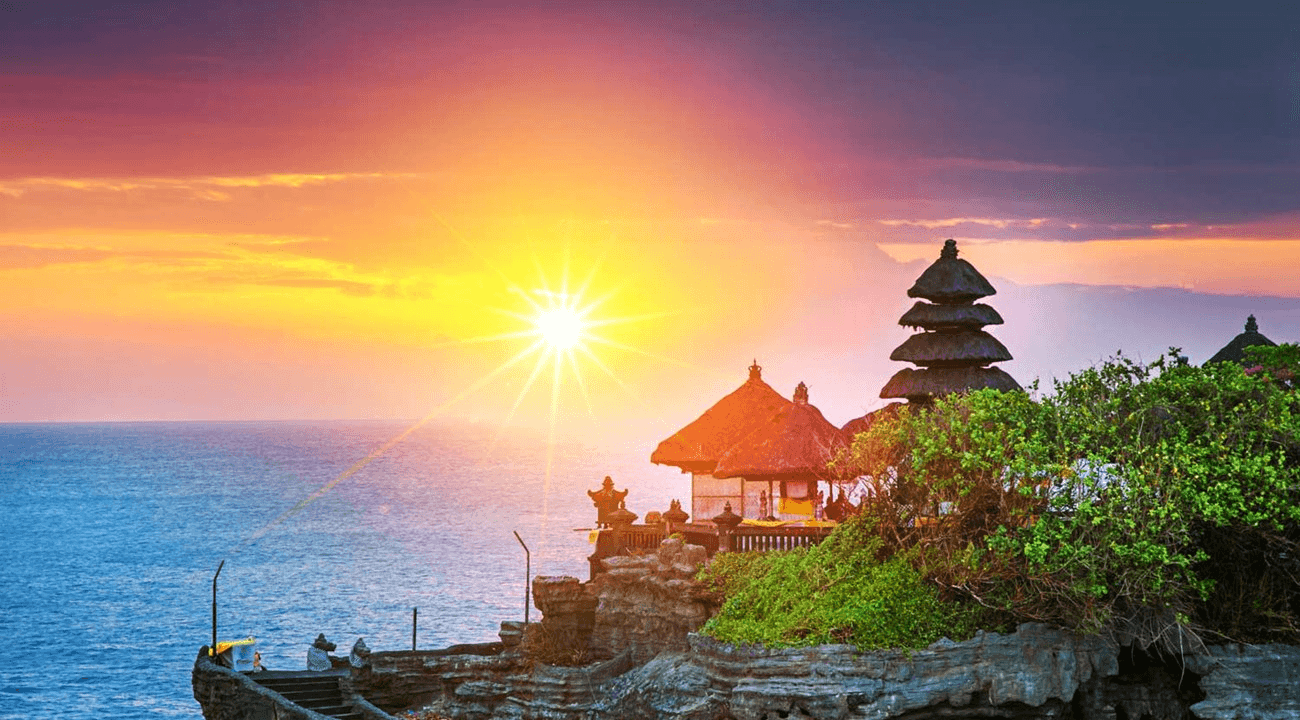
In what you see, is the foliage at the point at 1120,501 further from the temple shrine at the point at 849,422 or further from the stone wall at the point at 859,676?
the temple shrine at the point at 849,422

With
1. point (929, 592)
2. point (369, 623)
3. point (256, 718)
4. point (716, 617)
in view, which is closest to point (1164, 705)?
point (929, 592)

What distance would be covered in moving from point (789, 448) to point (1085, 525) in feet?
38.9

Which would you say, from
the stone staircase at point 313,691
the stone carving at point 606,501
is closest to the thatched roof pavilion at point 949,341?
the stone carving at point 606,501

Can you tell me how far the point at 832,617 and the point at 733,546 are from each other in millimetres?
6891

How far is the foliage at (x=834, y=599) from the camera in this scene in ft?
127

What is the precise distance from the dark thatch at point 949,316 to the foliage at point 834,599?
7674 mm

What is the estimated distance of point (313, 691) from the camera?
5331 cm

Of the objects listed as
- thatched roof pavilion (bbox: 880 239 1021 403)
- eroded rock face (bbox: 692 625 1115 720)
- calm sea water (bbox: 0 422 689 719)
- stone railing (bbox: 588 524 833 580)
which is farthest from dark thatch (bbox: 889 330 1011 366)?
calm sea water (bbox: 0 422 689 719)

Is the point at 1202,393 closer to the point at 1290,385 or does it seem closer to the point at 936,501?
the point at 1290,385

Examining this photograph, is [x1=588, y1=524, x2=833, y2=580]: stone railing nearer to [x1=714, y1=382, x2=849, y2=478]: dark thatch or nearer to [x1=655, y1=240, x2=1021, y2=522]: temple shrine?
[x1=655, y1=240, x2=1021, y2=522]: temple shrine

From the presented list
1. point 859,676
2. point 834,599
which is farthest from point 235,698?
point 859,676

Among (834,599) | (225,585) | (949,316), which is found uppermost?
(949,316)

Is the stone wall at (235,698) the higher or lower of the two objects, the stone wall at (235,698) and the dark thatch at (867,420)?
the lower

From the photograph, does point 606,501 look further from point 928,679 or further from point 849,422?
point 928,679
